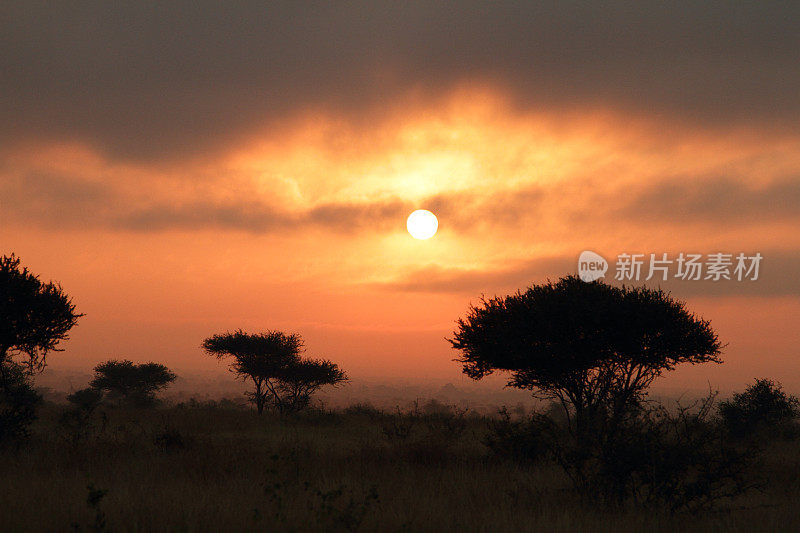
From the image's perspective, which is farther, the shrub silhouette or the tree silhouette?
the shrub silhouette

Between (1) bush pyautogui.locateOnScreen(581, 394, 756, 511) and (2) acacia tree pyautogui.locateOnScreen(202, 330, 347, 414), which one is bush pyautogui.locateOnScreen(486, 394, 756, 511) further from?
(2) acacia tree pyautogui.locateOnScreen(202, 330, 347, 414)

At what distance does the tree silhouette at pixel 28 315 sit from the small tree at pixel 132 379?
129ft

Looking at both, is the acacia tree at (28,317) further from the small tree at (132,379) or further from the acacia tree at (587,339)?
the small tree at (132,379)

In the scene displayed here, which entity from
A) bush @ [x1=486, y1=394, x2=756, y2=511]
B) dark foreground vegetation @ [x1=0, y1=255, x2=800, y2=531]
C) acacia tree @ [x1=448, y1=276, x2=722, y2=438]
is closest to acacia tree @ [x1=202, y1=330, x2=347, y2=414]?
dark foreground vegetation @ [x1=0, y1=255, x2=800, y2=531]

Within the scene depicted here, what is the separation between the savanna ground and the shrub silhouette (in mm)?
16521

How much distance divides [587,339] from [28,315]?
66.5ft

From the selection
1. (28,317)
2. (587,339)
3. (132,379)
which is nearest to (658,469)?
(587,339)

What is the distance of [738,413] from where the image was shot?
34906 mm

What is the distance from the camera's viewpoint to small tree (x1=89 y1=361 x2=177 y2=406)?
56.5 meters

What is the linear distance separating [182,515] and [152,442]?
10.2m

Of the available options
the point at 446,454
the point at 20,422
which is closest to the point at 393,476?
the point at 446,454

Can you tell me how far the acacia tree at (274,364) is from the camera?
149ft

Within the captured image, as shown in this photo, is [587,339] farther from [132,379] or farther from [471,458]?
[132,379]

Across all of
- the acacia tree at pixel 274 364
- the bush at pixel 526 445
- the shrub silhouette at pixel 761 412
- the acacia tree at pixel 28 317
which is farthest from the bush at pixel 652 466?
the acacia tree at pixel 274 364
